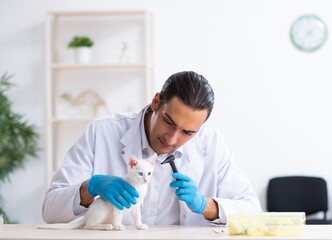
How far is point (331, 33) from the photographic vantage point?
190 inches

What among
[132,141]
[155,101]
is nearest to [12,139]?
[132,141]

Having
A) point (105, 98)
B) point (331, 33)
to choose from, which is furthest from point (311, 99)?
point (105, 98)

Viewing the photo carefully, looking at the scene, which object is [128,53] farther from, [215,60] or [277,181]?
[277,181]

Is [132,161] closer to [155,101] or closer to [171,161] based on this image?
[171,161]

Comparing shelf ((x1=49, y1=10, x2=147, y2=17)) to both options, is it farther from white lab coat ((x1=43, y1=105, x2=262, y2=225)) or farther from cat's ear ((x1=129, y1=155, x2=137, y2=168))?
cat's ear ((x1=129, y1=155, x2=137, y2=168))

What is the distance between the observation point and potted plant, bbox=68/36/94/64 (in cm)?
475

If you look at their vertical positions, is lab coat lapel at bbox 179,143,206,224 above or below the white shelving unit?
below

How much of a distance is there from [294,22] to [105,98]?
153cm

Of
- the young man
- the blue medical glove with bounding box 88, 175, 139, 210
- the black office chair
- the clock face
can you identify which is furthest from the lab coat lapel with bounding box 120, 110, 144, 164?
the clock face

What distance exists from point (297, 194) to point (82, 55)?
73.7 inches

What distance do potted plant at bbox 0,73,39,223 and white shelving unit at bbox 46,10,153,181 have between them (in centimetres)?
19

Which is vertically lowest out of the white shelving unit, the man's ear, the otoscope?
the otoscope

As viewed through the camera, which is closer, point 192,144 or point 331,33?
point 192,144

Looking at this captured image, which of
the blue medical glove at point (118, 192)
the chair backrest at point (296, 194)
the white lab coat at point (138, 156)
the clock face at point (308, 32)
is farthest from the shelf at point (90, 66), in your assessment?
the blue medical glove at point (118, 192)
